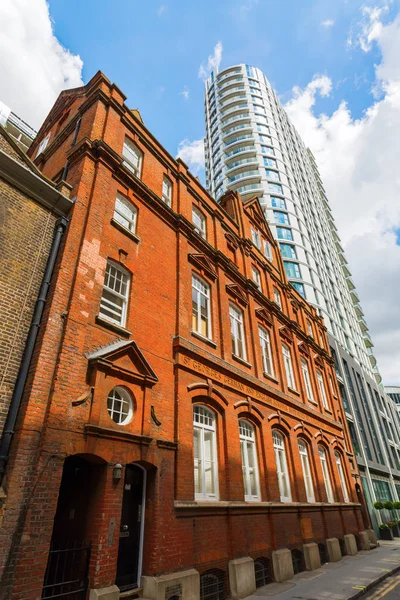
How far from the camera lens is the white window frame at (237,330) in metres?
14.4

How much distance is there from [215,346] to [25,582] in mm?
8379

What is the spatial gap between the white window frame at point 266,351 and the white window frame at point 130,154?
9.23 meters

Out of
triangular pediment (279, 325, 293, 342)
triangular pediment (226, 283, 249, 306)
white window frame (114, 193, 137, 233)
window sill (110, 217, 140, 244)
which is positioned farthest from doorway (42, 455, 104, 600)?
triangular pediment (279, 325, 293, 342)

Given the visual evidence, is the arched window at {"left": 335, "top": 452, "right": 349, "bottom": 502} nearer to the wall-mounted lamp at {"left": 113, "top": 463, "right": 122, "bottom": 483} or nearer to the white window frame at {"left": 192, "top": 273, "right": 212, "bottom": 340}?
the white window frame at {"left": 192, "top": 273, "right": 212, "bottom": 340}

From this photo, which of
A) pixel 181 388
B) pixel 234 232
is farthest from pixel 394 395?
pixel 181 388

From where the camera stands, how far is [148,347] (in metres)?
9.70

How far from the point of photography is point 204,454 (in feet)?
33.6

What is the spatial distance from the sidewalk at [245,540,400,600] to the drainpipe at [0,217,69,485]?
742 centimetres

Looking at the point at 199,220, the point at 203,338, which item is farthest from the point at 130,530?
the point at 199,220

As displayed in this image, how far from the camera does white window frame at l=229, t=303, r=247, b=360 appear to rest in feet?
47.3

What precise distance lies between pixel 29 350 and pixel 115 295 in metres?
2.92

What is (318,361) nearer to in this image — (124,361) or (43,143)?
(124,361)

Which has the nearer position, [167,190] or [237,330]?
[167,190]

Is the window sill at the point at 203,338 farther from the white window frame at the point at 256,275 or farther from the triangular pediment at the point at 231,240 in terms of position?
the white window frame at the point at 256,275
